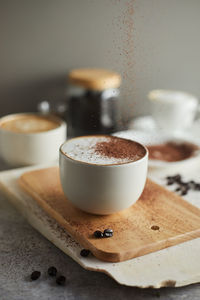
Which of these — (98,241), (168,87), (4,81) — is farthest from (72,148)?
(168,87)

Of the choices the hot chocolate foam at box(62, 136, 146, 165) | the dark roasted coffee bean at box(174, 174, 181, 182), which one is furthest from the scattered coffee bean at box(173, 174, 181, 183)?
the hot chocolate foam at box(62, 136, 146, 165)

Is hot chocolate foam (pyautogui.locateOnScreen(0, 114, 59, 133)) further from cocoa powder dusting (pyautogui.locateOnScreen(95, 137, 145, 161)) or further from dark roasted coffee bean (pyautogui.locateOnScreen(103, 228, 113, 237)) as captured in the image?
dark roasted coffee bean (pyautogui.locateOnScreen(103, 228, 113, 237))

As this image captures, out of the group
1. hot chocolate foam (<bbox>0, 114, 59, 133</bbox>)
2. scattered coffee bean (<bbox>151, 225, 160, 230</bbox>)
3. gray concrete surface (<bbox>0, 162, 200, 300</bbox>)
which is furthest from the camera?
hot chocolate foam (<bbox>0, 114, 59, 133</bbox>)

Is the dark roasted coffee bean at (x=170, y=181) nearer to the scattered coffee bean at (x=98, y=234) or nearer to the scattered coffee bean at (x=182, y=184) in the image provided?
the scattered coffee bean at (x=182, y=184)

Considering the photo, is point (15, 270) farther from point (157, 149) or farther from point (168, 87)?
point (168, 87)

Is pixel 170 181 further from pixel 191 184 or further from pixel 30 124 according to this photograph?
pixel 30 124

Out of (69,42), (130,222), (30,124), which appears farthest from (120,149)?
(69,42)
